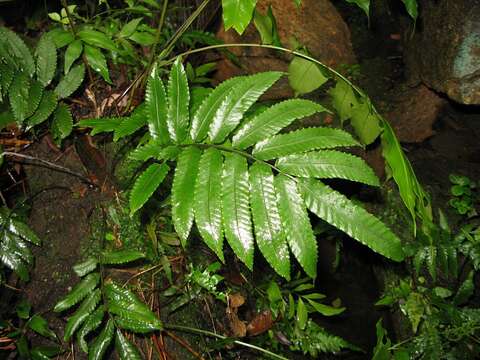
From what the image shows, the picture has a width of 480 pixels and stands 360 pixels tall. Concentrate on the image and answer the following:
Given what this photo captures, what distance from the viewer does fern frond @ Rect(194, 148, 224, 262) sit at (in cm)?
145

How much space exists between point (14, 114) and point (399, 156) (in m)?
1.90

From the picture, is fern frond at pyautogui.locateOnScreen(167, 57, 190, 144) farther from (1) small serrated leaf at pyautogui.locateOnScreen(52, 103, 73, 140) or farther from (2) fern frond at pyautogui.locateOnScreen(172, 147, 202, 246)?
(1) small serrated leaf at pyautogui.locateOnScreen(52, 103, 73, 140)

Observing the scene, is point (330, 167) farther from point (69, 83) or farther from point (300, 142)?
point (69, 83)

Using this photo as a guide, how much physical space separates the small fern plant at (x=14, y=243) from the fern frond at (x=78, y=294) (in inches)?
11.5

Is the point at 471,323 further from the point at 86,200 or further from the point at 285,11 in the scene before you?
the point at 285,11

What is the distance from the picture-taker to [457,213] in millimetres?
3641

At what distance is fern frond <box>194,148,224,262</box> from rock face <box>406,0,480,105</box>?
2.52m

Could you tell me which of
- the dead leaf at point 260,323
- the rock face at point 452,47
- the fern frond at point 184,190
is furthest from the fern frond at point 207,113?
the rock face at point 452,47

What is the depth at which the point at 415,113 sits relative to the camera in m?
3.91

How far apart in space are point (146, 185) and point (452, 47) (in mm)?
2817

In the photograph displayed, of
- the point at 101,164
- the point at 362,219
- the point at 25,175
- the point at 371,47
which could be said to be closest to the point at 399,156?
the point at 362,219

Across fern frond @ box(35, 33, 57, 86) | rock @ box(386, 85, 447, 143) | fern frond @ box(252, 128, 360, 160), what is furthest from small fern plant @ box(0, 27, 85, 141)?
rock @ box(386, 85, 447, 143)

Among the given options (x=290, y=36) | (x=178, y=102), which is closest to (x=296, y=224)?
(x=178, y=102)

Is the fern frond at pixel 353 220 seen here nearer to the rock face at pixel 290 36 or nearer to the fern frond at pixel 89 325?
the fern frond at pixel 89 325
